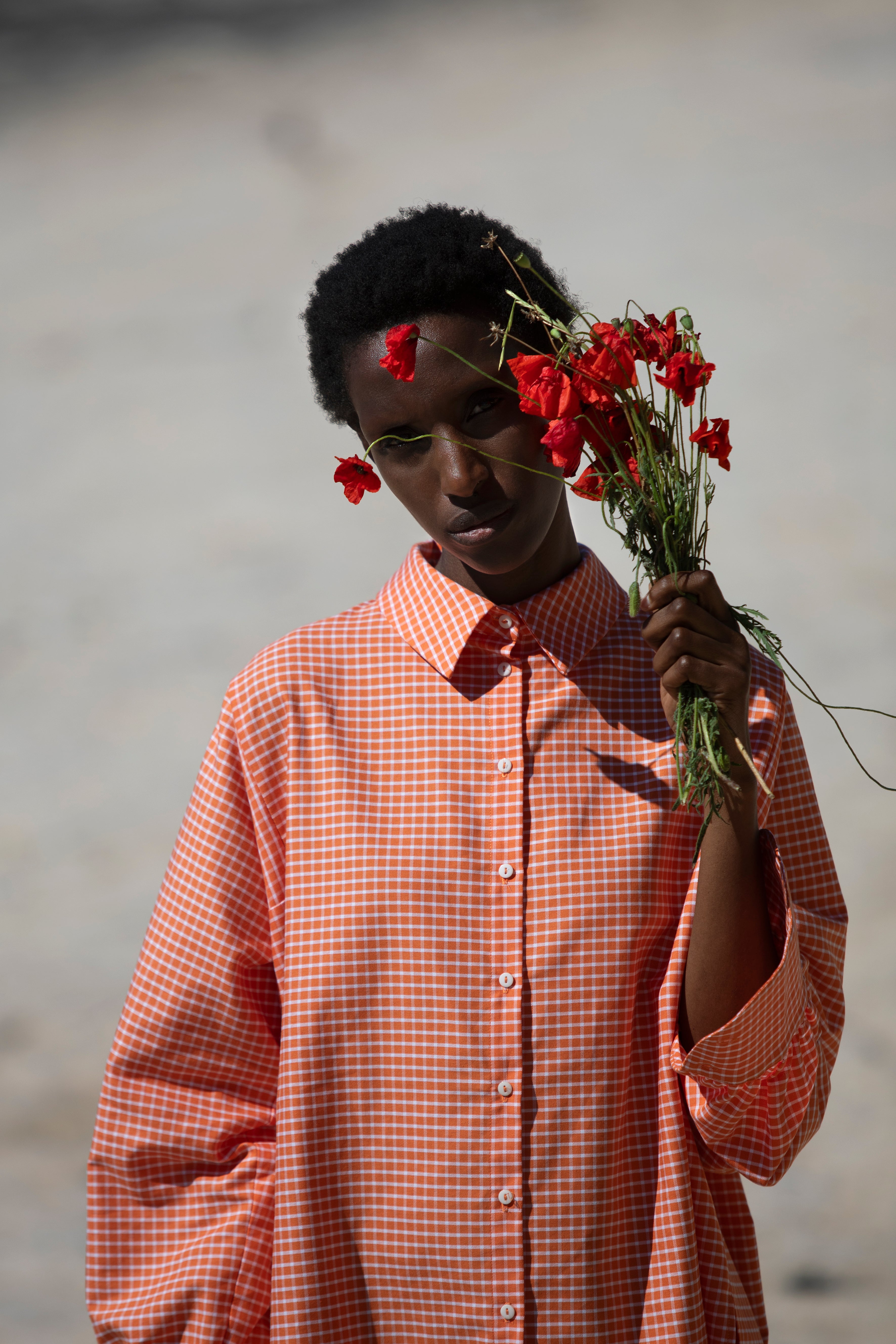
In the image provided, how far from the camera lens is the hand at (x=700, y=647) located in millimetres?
812

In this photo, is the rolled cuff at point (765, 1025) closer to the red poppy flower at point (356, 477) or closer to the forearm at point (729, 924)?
the forearm at point (729, 924)

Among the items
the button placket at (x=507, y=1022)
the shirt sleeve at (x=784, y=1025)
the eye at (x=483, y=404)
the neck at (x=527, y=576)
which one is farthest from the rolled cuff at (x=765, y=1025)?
the eye at (x=483, y=404)

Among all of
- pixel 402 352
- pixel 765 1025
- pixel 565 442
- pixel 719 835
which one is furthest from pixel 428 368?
pixel 765 1025

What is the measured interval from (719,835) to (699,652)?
0.14 m

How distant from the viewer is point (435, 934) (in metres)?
0.94

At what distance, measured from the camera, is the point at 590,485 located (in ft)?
2.85

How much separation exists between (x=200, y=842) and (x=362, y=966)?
176mm

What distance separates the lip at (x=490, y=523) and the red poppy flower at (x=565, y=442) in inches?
3.1

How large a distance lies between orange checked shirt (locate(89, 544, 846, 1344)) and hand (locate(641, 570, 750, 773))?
0.49 feet

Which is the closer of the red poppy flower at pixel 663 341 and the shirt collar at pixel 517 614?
the red poppy flower at pixel 663 341

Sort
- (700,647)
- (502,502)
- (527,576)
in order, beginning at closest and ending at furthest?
(700,647) < (502,502) < (527,576)

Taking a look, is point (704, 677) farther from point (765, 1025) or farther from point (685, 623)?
point (765, 1025)

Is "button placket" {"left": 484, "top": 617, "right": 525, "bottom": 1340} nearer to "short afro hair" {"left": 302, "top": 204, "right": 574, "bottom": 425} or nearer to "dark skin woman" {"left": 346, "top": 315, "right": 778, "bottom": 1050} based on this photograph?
"dark skin woman" {"left": 346, "top": 315, "right": 778, "bottom": 1050}

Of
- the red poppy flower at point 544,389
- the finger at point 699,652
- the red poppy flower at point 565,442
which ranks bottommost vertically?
the finger at point 699,652
